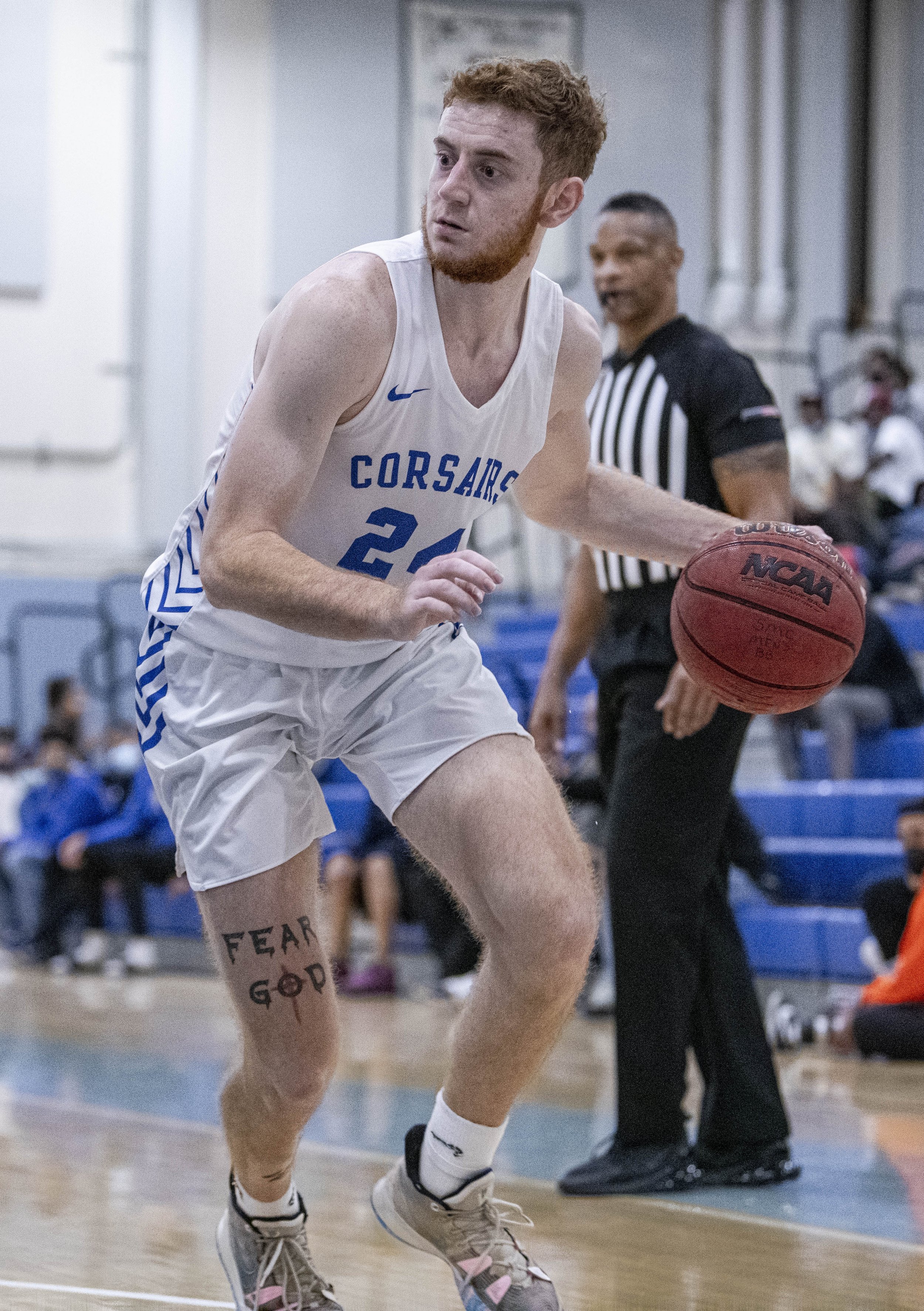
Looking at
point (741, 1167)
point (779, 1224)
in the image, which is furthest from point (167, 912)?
point (779, 1224)

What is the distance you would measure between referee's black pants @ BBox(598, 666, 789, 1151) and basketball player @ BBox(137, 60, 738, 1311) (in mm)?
1189

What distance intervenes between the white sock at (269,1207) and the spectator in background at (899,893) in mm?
4081

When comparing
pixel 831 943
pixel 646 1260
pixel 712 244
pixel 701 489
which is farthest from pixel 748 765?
pixel 646 1260

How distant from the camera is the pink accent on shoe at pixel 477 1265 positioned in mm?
2541

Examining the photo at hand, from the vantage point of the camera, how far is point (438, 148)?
2.55 metres

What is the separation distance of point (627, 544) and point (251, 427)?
89cm

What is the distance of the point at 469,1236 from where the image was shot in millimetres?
2580

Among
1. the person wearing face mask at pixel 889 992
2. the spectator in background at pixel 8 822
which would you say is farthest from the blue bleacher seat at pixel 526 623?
the person wearing face mask at pixel 889 992

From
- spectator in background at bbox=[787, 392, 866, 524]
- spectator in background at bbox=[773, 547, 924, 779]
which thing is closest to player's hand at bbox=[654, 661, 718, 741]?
spectator in background at bbox=[773, 547, 924, 779]

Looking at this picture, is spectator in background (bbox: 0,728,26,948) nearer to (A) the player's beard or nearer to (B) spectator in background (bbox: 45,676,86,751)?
(B) spectator in background (bbox: 45,676,86,751)

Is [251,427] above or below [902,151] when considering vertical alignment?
below

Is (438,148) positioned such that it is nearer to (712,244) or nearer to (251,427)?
(251,427)

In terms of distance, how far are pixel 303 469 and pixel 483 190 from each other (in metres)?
0.51

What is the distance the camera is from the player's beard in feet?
8.30
